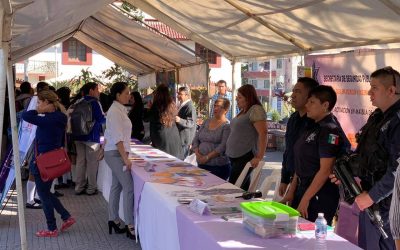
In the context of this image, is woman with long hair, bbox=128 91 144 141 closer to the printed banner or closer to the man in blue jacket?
the man in blue jacket

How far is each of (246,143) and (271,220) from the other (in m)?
2.59

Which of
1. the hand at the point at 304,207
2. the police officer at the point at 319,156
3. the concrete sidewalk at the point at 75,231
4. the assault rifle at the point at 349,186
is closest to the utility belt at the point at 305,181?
the police officer at the point at 319,156

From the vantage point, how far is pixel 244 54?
25.3ft

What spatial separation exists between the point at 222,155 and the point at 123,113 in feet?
4.17

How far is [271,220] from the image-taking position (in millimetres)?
2779

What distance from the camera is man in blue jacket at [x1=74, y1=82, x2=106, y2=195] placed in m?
7.68

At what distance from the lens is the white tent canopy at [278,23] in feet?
14.4

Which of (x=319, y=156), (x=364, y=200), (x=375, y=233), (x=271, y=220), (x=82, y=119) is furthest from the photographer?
(x=82, y=119)

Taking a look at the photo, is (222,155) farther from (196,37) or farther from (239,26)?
(196,37)

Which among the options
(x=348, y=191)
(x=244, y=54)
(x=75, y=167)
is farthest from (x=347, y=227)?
(x=75, y=167)

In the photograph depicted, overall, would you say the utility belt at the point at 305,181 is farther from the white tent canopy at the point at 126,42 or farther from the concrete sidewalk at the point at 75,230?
the white tent canopy at the point at 126,42

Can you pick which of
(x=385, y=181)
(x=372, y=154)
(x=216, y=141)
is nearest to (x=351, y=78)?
(x=216, y=141)

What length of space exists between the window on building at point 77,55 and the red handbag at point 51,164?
2528 cm

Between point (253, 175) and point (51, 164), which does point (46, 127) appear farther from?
point (253, 175)
